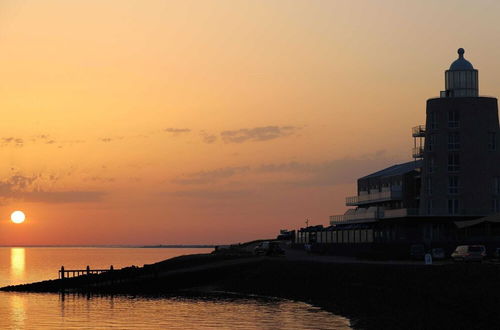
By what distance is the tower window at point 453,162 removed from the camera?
117250 mm

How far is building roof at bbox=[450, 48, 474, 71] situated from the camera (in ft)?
395

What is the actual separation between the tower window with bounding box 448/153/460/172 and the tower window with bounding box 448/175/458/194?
1.05m

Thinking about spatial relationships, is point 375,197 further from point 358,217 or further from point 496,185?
point 496,185

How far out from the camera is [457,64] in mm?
121062

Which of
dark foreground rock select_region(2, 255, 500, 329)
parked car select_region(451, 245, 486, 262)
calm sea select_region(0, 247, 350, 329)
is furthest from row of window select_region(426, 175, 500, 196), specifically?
calm sea select_region(0, 247, 350, 329)

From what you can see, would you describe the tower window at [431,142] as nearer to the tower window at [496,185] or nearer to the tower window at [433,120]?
the tower window at [433,120]

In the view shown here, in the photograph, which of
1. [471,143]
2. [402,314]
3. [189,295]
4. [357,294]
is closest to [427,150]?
[471,143]

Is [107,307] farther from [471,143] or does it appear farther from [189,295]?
[471,143]

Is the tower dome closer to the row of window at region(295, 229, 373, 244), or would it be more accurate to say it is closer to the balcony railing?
the balcony railing

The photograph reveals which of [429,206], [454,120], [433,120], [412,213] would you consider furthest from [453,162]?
[412,213]

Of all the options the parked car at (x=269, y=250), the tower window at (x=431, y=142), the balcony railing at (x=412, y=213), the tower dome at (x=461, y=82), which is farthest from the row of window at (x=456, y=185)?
the parked car at (x=269, y=250)

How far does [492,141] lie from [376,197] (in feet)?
80.7

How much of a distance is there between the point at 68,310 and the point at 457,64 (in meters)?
67.6

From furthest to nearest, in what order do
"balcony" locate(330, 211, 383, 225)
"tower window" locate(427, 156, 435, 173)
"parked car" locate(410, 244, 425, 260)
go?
"balcony" locate(330, 211, 383, 225), "tower window" locate(427, 156, 435, 173), "parked car" locate(410, 244, 425, 260)
